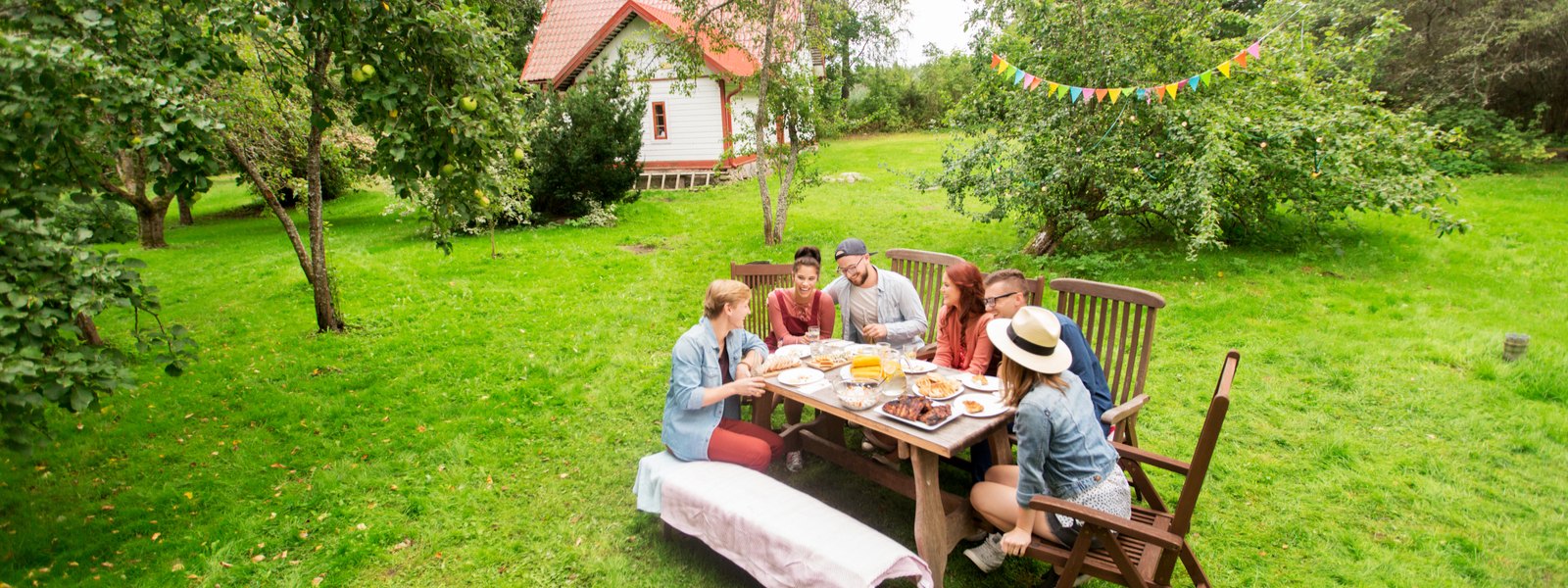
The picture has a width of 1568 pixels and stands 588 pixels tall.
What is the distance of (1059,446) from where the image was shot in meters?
3.21

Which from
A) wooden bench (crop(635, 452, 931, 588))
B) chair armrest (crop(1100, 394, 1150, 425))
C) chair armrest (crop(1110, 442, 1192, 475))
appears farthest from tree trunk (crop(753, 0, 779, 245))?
chair armrest (crop(1110, 442, 1192, 475))

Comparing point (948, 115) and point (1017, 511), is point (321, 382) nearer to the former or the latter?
point (1017, 511)

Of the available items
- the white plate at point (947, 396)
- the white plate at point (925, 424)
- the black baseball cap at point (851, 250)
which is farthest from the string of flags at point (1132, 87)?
the white plate at point (925, 424)

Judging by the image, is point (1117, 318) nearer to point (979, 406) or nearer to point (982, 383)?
point (982, 383)

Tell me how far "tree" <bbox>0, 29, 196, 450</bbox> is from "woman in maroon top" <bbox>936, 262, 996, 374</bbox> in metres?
4.22

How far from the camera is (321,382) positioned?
667 cm

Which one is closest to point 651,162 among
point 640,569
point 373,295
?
point 373,295

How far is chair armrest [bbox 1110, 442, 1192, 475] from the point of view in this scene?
11.8 ft

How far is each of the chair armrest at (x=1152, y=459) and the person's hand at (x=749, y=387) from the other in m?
1.87

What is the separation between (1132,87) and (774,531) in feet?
24.9

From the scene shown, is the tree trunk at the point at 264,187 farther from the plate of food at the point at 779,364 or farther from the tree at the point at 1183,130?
the tree at the point at 1183,130

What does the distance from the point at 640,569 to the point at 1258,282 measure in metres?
8.12

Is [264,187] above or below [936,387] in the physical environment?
above

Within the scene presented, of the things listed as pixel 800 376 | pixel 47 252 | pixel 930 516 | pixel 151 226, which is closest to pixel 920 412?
pixel 930 516
